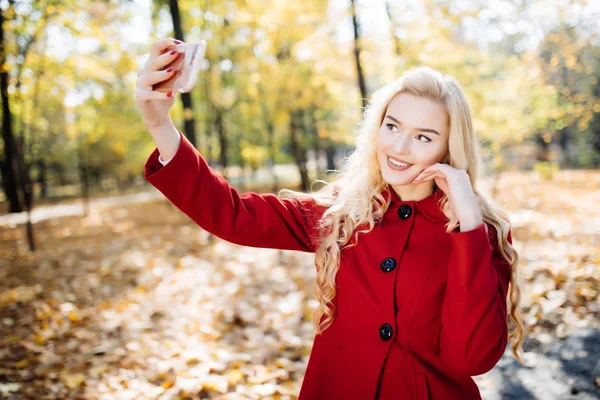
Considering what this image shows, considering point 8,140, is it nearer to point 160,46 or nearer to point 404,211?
point 160,46

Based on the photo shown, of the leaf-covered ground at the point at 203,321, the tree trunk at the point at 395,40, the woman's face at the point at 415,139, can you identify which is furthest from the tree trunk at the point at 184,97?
the woman's face at the point at 415,139

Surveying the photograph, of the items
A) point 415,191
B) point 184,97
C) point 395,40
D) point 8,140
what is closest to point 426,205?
point 415,191

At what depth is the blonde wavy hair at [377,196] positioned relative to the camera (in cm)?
175

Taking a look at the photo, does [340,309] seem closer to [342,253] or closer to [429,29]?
[342,253]

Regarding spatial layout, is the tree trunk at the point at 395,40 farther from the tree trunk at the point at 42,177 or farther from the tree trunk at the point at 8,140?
the tree trunk at the point at 42,177

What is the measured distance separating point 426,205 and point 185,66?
1.10m

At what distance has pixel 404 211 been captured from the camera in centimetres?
184

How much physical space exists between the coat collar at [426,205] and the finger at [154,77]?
1036mm

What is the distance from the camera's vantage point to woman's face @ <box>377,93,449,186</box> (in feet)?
5.68

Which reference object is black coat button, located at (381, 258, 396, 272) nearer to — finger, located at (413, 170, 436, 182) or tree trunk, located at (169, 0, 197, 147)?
finger, located at (413, 170, 436, 182)

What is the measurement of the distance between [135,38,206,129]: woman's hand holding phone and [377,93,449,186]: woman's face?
2.72 ft

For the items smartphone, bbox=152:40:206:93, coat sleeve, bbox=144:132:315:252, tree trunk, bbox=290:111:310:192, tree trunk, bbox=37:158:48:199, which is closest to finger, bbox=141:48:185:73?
smartphone, bbox=152:40:206:93

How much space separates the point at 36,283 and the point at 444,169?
265 inches

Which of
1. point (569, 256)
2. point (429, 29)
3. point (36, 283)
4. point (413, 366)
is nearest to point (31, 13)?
point (36, 283)
